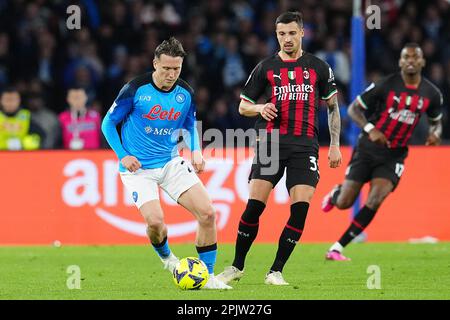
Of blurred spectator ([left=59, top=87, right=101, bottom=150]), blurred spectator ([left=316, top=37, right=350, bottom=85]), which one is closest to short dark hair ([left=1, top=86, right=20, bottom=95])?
blurred spectator ([left=59, top=87, right=101, bottom=150])

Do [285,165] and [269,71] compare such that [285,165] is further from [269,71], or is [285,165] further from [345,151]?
[345,151]

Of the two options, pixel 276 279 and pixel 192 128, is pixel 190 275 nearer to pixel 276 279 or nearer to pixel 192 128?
pixel 276 279

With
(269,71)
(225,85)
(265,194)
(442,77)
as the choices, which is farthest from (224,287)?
(442,77)

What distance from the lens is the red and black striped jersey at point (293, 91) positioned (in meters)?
9.87

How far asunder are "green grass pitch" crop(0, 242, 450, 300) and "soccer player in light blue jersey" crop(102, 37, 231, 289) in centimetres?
67

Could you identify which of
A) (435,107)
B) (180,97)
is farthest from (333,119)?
(435,107)

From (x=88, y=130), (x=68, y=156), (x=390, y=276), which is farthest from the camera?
(x=88, y=130)

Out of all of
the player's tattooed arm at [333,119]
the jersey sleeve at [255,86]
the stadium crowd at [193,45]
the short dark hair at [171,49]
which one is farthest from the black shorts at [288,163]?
the stadium crowd at [193,45]

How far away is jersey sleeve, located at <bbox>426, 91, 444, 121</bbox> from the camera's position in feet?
42.5

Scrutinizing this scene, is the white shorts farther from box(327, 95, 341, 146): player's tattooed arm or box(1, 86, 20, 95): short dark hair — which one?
box(1, 86, 20, 95): short dark hair

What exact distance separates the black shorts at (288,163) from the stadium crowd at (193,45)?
23.4 ft

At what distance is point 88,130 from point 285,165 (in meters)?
7.03

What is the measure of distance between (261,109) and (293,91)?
1.44 feet

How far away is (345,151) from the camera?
15.3 m
